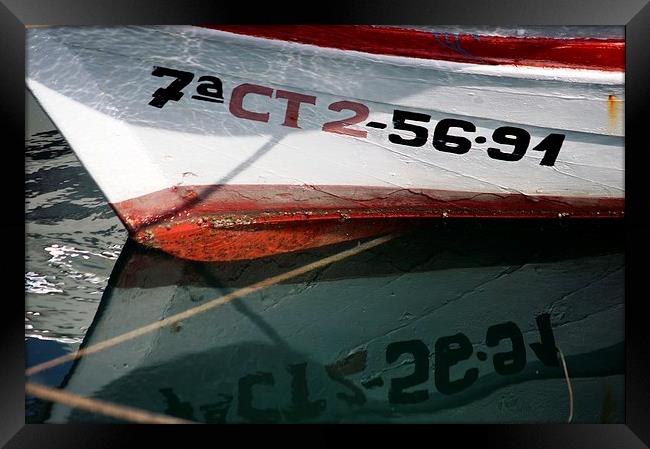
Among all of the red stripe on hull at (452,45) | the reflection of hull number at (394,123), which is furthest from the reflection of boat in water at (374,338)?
the red stripe on hull at (452,45)

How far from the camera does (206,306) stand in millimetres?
2660

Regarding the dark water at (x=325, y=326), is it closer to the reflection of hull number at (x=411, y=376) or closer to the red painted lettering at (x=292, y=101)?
the reflection of hull number at (x=411, y=376)

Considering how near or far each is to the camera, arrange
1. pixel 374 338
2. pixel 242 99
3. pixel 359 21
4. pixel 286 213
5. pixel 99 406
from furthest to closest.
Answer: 1. pixel 286 213
2. pixel 242 99
3. pixel 374 338
4. pixel 99 406
5. pixel 359 21

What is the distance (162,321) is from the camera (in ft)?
8.43

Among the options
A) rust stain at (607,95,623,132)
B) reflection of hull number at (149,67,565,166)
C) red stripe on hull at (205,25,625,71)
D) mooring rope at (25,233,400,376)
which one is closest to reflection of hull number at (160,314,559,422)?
mooring rope at (25,233,400,376)

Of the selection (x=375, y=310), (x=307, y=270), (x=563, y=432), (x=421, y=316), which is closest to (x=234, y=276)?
(x=307, y=270)

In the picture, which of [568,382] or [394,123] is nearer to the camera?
[568,382]

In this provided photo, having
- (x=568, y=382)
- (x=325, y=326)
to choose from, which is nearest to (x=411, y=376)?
(x=325, y=326)

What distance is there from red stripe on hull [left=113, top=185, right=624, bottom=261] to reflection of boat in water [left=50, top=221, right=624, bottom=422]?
115 millimetres

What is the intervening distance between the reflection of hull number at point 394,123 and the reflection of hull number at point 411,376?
0.88m

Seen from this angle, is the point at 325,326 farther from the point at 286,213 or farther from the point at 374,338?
the point at 286,213

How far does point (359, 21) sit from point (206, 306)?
1475mm

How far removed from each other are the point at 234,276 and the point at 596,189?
192 centimetres

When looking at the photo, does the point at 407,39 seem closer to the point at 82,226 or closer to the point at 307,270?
the point at 307,270
